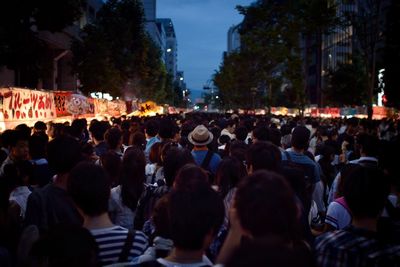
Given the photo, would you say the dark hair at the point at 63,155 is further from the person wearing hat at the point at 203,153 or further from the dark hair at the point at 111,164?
the person wearing hat at the point at 203,153

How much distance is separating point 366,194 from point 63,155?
2.55 m

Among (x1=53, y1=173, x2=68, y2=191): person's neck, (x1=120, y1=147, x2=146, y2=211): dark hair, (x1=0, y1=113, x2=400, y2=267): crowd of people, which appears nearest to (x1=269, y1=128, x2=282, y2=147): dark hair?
(x1=0, y1=113, x2=400, y2=267): crowd of people

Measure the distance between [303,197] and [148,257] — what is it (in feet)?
6.74

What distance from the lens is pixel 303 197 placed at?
16.0ft

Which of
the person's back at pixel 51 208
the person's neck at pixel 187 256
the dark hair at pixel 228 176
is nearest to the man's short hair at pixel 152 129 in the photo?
the dark hair at pixel 228 176

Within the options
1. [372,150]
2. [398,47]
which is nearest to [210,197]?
[372,150]

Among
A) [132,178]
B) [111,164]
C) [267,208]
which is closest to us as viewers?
[267,208]

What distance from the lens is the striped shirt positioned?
346 centimetres

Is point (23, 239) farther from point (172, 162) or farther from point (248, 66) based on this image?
point (248, 66)

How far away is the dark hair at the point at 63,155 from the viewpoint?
479cm

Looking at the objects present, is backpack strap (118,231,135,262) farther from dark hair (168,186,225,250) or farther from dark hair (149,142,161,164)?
dark hair (149,142,161,164)

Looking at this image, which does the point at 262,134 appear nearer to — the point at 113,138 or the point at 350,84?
the point at 113,138

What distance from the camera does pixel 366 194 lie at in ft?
11.5

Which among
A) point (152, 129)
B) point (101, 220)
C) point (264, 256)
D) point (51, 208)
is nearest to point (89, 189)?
point (101, 220)
